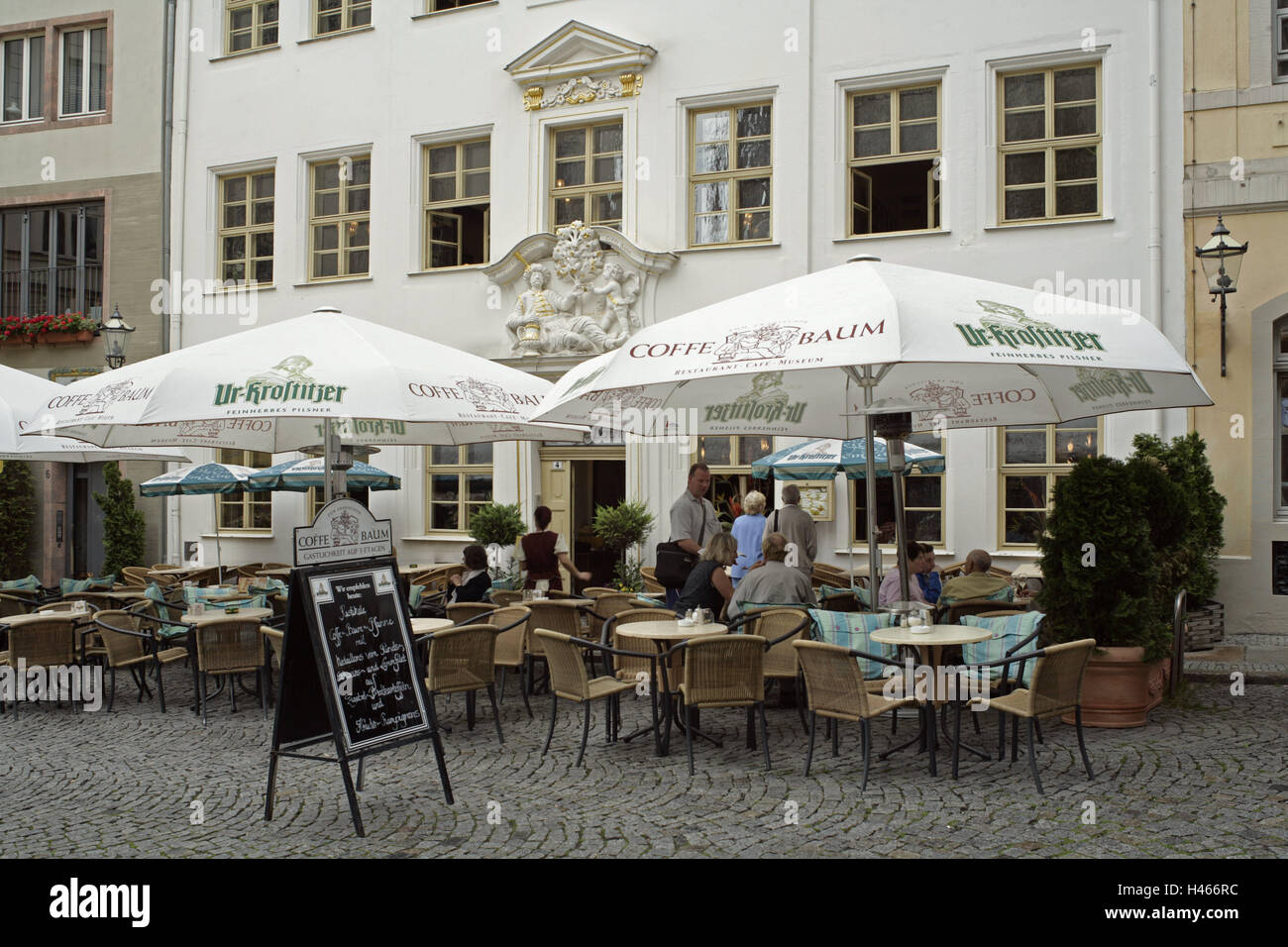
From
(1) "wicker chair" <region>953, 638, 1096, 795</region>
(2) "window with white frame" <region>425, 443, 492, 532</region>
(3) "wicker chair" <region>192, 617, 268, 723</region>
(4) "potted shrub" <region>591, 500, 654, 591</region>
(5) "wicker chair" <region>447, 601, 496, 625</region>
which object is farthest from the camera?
(2) "window with white frame" <region>425, 443, 492, 532</region>

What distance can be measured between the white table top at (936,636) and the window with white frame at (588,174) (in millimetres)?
9415

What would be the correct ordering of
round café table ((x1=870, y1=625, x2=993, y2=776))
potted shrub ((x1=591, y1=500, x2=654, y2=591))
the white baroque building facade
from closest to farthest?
1. round café table ((x1=870, y1=625, x2=993, y2=776))
2. the white baroque building facade
3. potted shrub ((x1=591, y1=500, x2=654, y2=591))

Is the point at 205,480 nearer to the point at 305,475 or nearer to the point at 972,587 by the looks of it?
the point at 305,475

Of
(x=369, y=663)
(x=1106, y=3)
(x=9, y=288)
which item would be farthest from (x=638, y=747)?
(x=9, y=288)

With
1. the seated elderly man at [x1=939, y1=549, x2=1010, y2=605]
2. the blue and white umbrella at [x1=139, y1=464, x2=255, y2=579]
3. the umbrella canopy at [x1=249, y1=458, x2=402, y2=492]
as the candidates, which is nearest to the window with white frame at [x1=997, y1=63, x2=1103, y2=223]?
the seated elderly man at [x1=939, y1=549, x2=1010, y2=605]

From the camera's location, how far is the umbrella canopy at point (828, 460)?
1190 cm

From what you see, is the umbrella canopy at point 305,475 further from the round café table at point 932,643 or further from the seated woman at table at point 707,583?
the round café table at point 932,643

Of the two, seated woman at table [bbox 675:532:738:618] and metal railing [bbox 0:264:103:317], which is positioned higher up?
metal railing [bbox 0:264:103:317]

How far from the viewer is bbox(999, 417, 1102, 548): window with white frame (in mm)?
13594

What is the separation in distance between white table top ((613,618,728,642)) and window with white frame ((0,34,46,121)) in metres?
17.2

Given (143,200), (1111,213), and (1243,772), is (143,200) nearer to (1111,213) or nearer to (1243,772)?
(1111,213)

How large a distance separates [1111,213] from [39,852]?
12222 millimetres

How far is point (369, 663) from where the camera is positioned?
20.8 feet

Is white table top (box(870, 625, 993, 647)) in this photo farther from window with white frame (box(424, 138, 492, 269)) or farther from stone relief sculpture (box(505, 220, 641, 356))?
window with white frame (box(424, 138, 492, 269))
